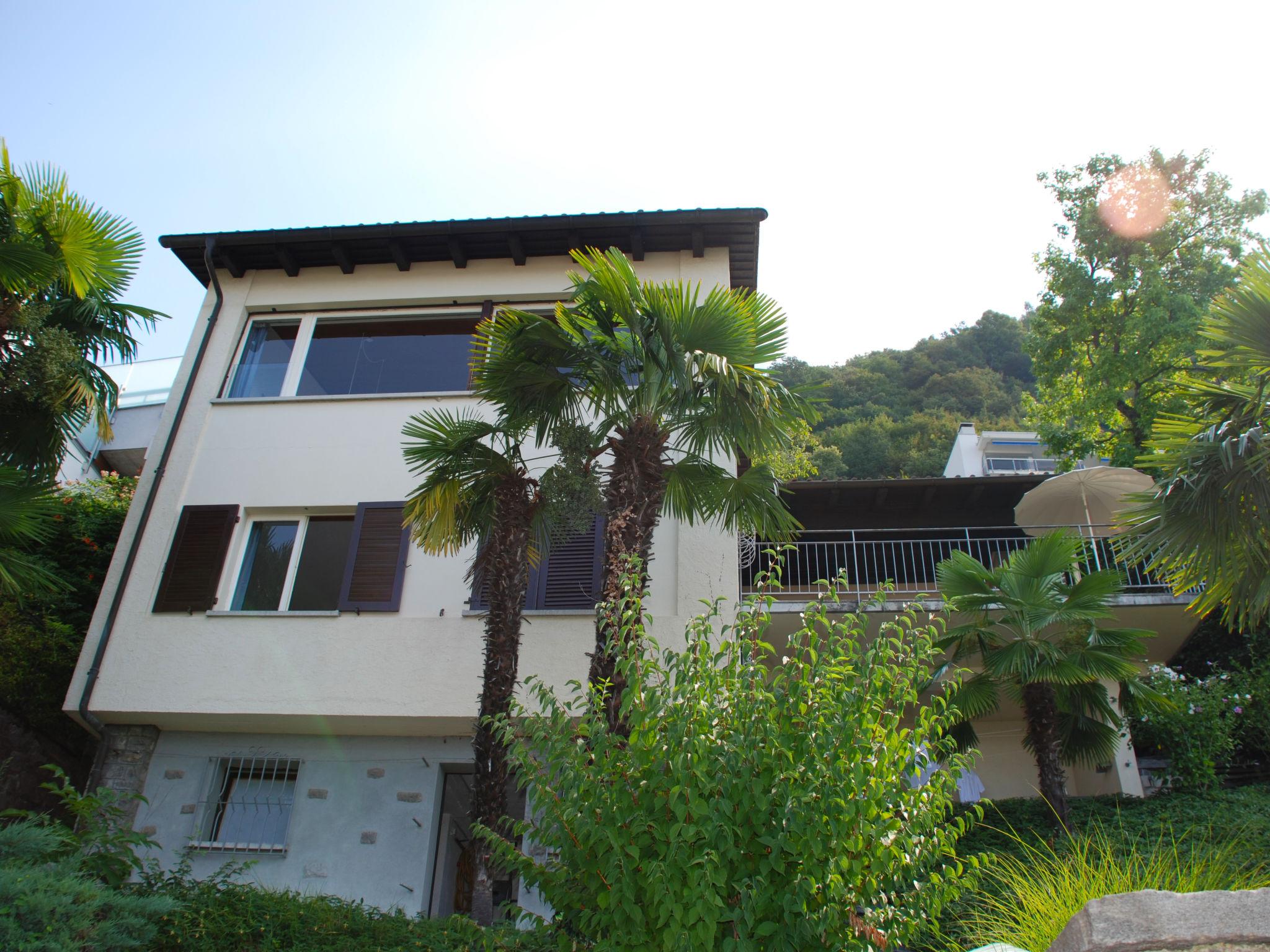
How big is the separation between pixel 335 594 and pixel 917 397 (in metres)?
42.5

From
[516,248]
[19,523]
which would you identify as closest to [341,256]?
[516,248]

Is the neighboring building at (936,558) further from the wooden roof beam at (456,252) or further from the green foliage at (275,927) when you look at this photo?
the green foliage at (275,927)

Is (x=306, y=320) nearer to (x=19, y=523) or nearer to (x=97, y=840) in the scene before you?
(x=19, y=523)

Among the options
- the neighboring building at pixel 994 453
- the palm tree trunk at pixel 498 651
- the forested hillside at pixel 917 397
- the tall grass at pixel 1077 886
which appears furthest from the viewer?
the forested hillside at pixel 917 397

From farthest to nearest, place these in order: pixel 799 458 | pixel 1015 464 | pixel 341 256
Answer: pixel 1015 464
pixel 799 458
pixel 341 256

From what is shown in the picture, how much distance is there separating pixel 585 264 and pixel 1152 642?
1007 cm

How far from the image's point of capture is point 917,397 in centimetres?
4875

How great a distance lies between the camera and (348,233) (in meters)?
12.5

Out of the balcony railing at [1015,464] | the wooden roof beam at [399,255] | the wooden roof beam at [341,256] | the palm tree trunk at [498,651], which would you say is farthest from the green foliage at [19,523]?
the balcony railing at [1015,464]

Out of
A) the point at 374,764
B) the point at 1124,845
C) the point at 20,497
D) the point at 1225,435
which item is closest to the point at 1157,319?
the point at 1124,845

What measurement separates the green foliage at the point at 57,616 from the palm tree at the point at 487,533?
3.72m

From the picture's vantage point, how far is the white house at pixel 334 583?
9867 millimetres

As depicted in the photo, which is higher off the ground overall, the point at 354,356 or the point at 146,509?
the point at 354,356

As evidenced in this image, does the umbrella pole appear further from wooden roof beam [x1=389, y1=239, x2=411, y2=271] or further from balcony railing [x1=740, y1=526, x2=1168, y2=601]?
wooden roof beam [x1=389, y1=239, x2=411, y2=271]
